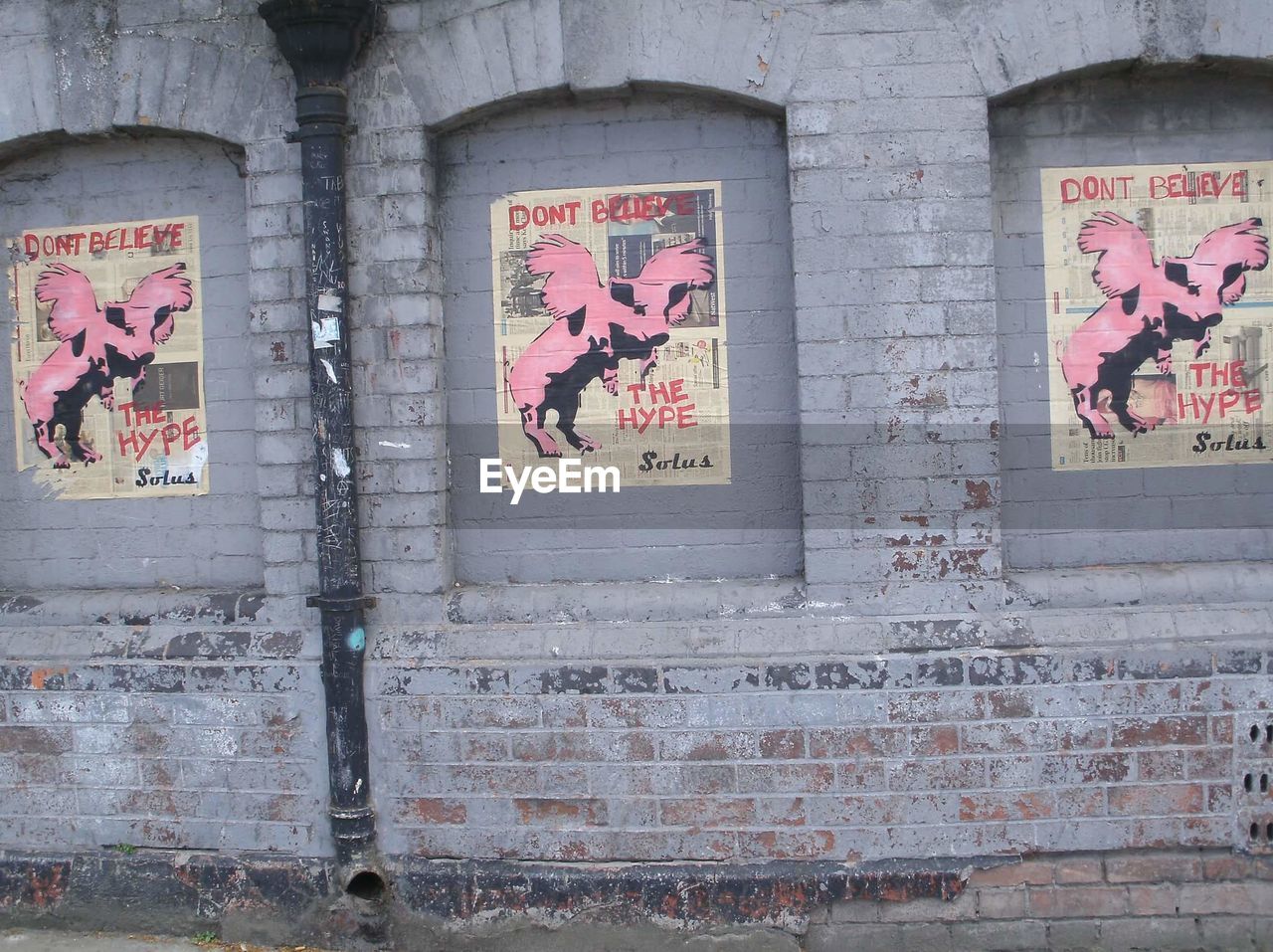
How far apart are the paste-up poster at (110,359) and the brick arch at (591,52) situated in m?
1.35

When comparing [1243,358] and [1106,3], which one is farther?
[1243,358]

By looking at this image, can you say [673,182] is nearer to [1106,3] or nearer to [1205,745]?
[1106,3]

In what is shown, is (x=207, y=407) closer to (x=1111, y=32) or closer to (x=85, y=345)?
(x=85, y=345)

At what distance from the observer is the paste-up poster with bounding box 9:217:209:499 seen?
15.8 ft

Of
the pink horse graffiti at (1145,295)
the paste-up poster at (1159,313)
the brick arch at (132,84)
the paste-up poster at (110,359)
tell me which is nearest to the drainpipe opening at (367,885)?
the paste-up poster at (110,359)

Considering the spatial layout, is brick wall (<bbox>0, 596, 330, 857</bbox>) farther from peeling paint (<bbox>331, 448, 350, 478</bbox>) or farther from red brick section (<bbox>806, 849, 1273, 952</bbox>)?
red brick section (<bbox>806, 849, 1273, 952</bbox>)

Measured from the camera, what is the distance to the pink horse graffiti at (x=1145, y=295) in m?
4.46

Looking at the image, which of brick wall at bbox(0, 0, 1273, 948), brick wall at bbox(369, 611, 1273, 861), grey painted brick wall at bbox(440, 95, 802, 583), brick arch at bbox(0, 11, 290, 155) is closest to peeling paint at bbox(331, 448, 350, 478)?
brick wall at bbox(0, 0, 1273, 948)

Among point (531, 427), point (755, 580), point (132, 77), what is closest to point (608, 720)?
point (755, 580)

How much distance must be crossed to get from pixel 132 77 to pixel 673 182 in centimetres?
241

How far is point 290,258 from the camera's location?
14.8 ft

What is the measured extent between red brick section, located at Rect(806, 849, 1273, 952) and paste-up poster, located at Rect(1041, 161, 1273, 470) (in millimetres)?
1644

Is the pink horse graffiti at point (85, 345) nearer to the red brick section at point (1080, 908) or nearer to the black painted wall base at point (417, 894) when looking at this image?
the black painted wall base at point (417, 894)

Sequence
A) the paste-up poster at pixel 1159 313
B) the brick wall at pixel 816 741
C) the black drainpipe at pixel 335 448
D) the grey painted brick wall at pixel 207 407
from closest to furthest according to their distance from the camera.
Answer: the brick wall at pixel 816 741
the black drainpipe at pixel 335 448
the paste-up poster at pixel 1159 313
the grey painted brick wall at pixel 207 407
